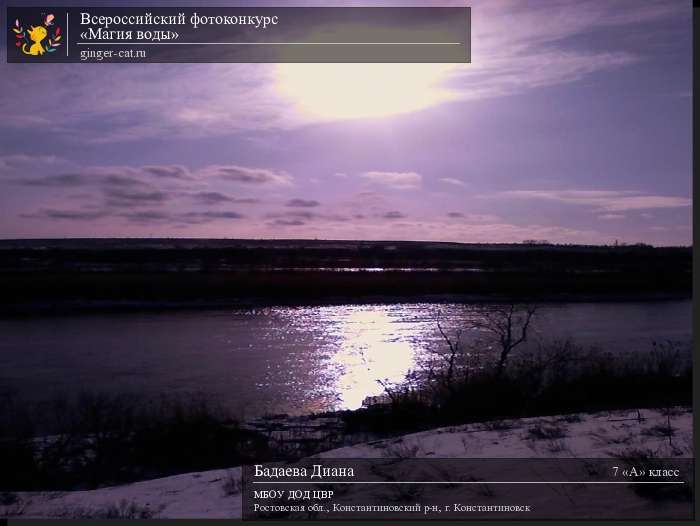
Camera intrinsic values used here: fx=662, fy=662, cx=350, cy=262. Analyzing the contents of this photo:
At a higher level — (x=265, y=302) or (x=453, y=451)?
(x=265, y=302)

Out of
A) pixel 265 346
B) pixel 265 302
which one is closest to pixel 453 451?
pixel 265 346

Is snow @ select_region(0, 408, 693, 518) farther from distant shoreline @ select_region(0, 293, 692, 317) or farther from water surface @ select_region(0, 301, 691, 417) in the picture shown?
distant shoreline @ select_region(0, 293, 692, 317)

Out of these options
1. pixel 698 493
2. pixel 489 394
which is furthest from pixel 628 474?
pixel 489 394

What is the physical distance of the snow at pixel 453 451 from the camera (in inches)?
172

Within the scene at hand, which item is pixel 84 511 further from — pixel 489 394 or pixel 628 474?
pixel 489 394

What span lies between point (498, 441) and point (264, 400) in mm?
4087

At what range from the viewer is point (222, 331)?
14477 millimetres

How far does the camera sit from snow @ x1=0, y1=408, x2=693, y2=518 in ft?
14.3

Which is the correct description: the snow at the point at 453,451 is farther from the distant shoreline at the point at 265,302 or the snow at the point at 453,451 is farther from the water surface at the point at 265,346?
the distant shoreline at the point at 265,302

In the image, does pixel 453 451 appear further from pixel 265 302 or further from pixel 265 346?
pixel 265 302

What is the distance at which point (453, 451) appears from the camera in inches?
203

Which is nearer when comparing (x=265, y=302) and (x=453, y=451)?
(x=453, y=451)

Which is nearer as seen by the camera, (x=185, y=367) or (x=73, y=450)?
(x=73, y=450)

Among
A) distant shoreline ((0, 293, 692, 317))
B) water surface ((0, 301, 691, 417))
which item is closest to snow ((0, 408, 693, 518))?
water surface ((0, 301, 691, 417))
